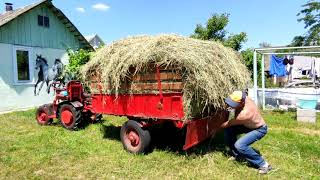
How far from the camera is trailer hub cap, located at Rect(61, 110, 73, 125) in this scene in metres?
9.81

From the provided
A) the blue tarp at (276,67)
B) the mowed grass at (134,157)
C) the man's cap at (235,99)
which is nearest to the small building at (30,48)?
the mowed grass at (134,157)

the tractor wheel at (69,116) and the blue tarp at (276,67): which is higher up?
the blue tarp at (276,67)

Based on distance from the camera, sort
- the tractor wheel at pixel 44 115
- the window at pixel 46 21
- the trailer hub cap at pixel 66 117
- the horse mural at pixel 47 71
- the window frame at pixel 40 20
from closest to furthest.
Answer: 1. the trailer hub cap at pixel 66 117
2. the tractor wheel at pixel 44 115
3. the horse mural at pixel 47 71
4. the window frame at pixel 40 20
5. the window at pixel 46 21

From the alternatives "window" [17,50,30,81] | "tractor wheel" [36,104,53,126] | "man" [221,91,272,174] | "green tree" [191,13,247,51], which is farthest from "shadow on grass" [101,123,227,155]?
"green tree" [191,13,247,51]

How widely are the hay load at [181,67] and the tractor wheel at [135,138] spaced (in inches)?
29.6

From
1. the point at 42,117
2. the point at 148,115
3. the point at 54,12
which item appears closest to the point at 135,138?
the point at 148,115

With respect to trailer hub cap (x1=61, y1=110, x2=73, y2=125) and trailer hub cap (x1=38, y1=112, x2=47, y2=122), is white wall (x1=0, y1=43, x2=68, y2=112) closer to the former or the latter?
trailer hub cap (x1=38, y1=112, x2=47, y2=122)

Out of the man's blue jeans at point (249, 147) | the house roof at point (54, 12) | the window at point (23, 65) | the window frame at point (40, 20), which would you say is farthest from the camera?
the window frame at point (40, 20)

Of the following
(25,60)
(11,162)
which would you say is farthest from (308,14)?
(11,162)

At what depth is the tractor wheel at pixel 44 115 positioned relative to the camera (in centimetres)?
1078

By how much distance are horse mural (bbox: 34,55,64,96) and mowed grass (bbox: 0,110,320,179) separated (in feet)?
22.7

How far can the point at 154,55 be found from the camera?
21.7ft

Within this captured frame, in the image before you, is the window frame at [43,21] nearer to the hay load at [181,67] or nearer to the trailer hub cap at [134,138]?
the hay load at [181,67]

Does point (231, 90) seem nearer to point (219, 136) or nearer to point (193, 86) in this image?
point (193, 86)
